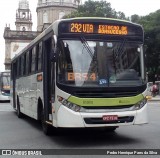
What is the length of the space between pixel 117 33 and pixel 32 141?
3553 millimetres

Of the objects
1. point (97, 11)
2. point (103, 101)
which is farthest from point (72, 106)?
point (97, 11)

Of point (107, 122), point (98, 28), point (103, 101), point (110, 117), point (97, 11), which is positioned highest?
point (97, 11)

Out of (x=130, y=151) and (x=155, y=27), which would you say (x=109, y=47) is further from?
(x=155, y=27)

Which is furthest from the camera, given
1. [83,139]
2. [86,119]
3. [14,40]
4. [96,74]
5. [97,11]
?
[14,40]

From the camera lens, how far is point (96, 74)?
1040 centimetres

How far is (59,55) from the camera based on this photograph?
415 inches

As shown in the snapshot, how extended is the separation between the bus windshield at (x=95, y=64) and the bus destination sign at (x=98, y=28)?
0.26 metres

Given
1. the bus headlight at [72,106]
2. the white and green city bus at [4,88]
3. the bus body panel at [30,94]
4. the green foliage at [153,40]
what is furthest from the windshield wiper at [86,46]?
the green foliage at [153,40]

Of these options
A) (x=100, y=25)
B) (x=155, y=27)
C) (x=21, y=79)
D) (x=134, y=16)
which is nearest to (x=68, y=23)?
(x=100, y=25)

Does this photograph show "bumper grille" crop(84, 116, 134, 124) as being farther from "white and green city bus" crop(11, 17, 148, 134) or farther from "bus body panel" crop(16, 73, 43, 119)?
"bus body panel" crop(16, 73, 43, 119)

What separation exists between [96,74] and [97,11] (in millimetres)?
55479

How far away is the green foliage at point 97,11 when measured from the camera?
214ft

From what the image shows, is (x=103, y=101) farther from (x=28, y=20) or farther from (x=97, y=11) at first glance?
(x=28, y=20)

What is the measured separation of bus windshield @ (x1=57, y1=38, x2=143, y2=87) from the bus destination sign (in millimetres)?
261
